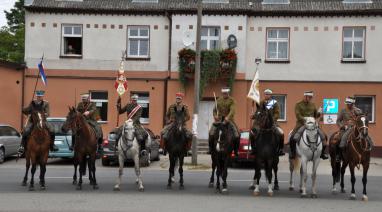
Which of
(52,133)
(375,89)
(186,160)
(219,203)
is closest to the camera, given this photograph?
(219,203)

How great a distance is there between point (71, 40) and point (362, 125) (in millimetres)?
21824

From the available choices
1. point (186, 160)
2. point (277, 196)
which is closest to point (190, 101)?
point (186, 160)

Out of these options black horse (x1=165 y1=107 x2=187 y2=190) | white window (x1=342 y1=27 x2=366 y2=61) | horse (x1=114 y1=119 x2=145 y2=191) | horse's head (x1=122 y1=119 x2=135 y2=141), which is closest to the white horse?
black horse (x1=165 y1=107 x2=187 y2=190)

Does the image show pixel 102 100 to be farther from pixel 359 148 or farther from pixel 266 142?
pixel 359 148

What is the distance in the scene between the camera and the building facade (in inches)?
1265

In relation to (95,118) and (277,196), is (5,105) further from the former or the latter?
(277,196)

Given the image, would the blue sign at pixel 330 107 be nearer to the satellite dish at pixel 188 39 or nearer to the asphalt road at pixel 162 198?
the asphalt road at pixel 162 198

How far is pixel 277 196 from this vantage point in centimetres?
1547

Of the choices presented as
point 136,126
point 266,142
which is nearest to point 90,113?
point 136,126

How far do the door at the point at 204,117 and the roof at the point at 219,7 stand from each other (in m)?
5.26

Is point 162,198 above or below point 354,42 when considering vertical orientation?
below

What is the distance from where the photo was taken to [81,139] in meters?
16.3

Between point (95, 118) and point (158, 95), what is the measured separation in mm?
15380

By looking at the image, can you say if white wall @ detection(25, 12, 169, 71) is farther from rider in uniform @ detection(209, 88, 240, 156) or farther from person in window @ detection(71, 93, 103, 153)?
rider in uniform @ detection(209, 88, 240, 156)
